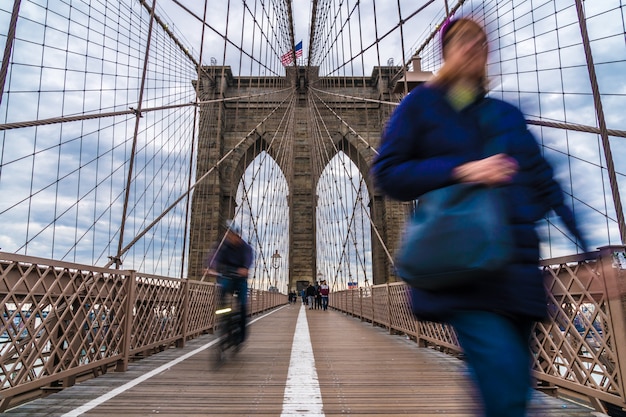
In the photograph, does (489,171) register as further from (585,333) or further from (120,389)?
(120,389)

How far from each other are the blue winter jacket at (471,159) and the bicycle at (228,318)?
8.21 feet

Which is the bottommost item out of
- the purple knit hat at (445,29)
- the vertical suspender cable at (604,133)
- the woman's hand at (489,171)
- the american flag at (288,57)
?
the woman's hand at (489,171)

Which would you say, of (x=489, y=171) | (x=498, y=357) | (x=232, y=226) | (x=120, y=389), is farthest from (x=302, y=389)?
(x=489, y=171)

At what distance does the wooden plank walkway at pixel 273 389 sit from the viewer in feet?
5.86

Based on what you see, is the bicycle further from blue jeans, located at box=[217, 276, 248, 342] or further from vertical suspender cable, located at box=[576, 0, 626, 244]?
vertical suspender cable, located at box=[576, 0, 626, 244]

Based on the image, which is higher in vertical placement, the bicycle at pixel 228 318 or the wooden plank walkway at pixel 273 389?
the bicycle at pixel 228 318

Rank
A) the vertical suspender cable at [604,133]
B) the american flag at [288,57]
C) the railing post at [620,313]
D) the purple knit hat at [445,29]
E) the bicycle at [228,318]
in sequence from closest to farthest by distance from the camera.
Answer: the purple knit hat at [445,29] < the railing post at [620,313] < the vertical suspender cable at [604,133] < the bicycle at [228,318] < the american flag at [288,57]

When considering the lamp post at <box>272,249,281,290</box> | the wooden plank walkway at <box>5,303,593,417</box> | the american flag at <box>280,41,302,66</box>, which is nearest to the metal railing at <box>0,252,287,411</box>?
the wooden plank walkway at <box>5,303,593,417</box>

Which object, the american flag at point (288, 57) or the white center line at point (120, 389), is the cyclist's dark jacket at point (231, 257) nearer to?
the white center line at point (120, 389)

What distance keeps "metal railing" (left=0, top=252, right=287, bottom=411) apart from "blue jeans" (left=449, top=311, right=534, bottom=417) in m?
1.81

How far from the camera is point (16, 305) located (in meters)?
1.73

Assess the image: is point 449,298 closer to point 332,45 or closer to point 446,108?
point 446,108

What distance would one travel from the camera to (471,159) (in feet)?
2.32

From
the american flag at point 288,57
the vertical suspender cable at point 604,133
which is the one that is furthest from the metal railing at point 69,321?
the american flag at point 288,57
